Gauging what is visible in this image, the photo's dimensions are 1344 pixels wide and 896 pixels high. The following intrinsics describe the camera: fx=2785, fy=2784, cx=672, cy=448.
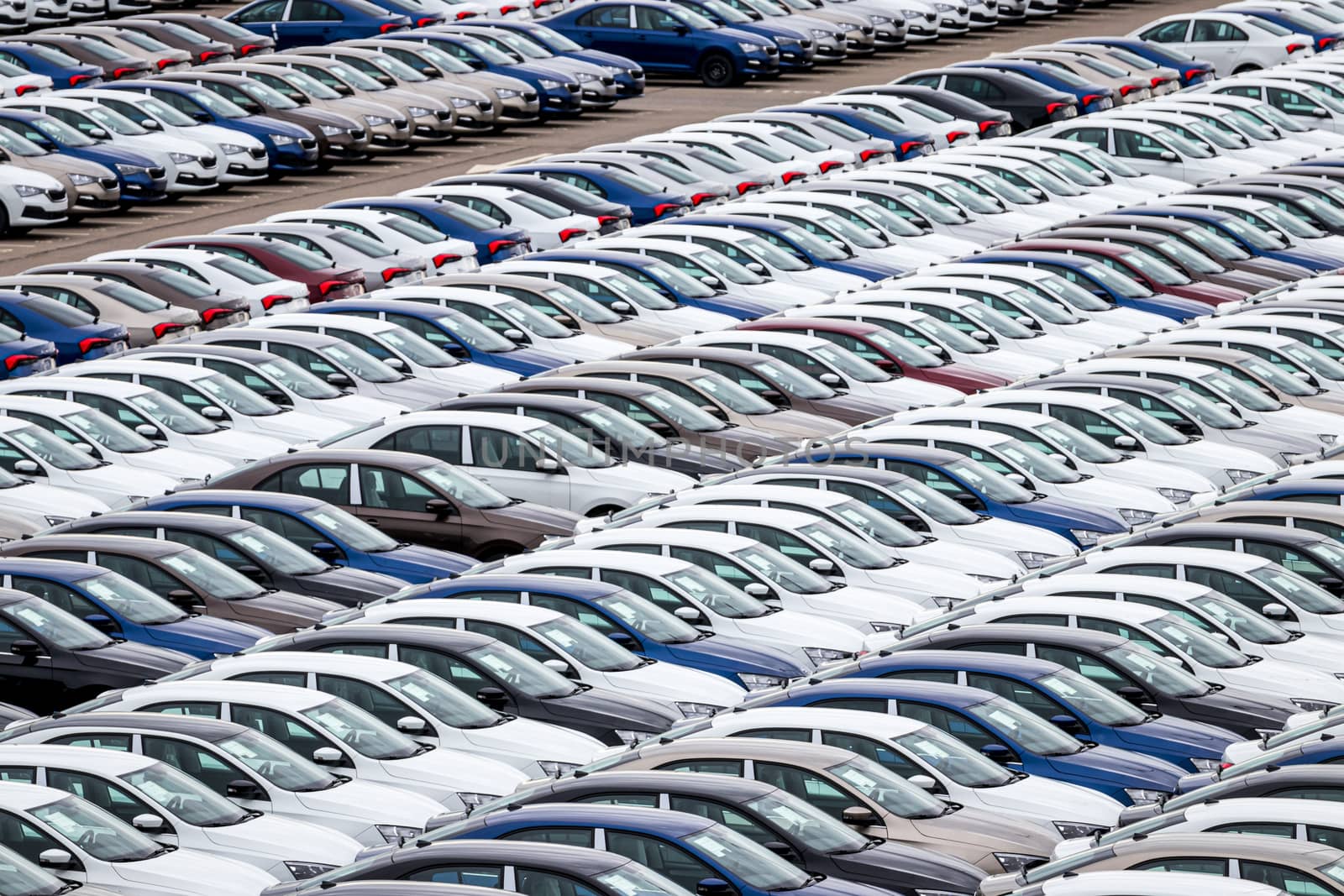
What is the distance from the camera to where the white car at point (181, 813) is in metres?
15.1

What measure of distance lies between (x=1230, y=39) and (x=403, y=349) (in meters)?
26.5

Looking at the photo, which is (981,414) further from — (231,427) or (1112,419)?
(231,427)

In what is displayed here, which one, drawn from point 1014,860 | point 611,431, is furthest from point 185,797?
point 611,431

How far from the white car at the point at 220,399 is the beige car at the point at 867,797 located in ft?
33.1

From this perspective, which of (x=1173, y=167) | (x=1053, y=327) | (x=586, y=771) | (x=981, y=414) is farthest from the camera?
(x=1173, y=167)

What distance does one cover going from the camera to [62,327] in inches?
1085

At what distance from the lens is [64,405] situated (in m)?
24.3

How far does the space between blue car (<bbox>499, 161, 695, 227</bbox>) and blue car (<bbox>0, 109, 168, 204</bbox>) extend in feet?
16.0

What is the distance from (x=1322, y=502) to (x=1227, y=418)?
3767mm

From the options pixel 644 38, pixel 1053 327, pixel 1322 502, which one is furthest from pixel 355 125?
pixel 1322 502

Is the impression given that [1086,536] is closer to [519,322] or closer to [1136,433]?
[1136,433]

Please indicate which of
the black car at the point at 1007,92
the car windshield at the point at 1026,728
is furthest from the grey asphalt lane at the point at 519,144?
the car windshield at the point at 1026,728

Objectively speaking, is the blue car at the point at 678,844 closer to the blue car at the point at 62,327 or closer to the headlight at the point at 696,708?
the headlight at the point at 696,708

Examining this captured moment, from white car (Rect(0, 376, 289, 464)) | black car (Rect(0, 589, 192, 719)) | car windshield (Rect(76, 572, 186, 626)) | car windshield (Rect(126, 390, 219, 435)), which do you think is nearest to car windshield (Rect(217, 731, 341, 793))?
black car (Rect(0, 589, 192, 719))
